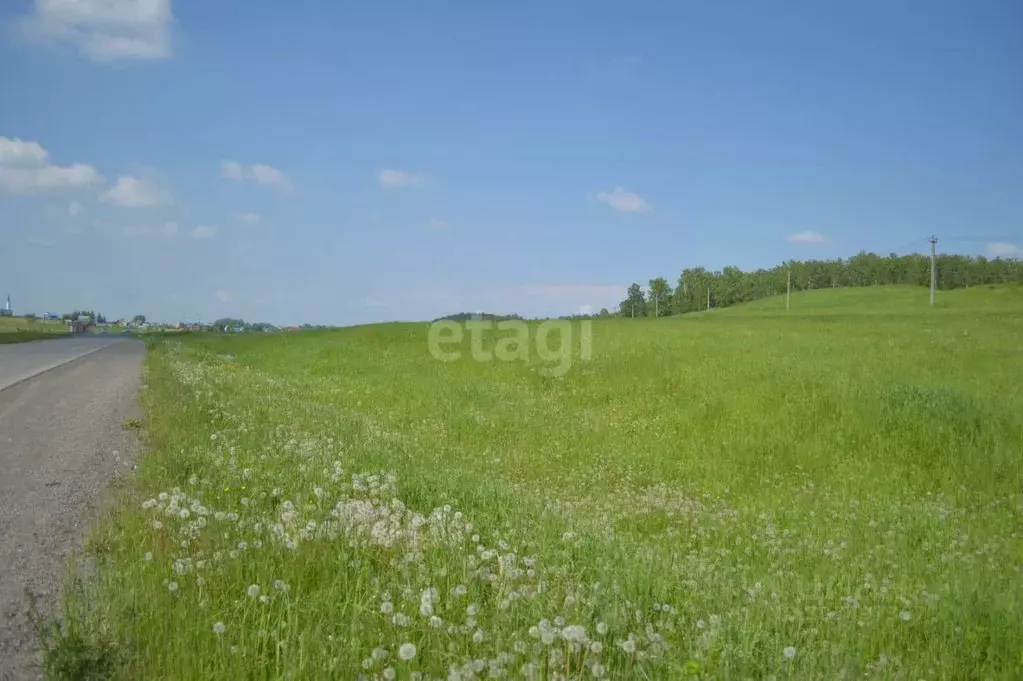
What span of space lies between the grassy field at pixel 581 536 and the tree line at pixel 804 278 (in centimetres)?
16522

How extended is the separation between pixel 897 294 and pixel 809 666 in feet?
455

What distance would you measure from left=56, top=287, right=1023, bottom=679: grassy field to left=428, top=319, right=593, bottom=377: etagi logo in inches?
315

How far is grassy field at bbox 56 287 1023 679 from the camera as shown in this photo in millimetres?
4742

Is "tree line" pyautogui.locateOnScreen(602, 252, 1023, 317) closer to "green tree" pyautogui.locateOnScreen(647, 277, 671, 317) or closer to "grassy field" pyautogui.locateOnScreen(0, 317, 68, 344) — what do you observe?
"green tree" pyautogui.locateOnScreen(647, 277, 671, 317)

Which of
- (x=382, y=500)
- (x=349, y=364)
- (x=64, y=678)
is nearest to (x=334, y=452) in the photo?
(x=382, y=500)

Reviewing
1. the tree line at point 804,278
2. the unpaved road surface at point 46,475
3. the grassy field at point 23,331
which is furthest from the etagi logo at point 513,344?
the tree line at point 804,278

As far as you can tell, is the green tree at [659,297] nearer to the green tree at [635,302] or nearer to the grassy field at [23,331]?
the green tree at [635,302]

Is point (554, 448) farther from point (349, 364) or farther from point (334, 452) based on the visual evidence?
point (349, 364)

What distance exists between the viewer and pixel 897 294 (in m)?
126

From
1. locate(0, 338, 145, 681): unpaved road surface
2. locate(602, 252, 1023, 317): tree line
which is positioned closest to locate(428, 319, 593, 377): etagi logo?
locate(0, 338, 145, 681): unpaved road surface

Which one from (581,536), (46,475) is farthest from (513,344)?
(581,536)

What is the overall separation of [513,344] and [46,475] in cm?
2691

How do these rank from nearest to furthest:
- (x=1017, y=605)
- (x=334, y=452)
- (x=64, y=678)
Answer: (x=64, y=678)
(x=1017, y=605)
(x=334, y=452)

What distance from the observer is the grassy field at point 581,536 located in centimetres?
474
